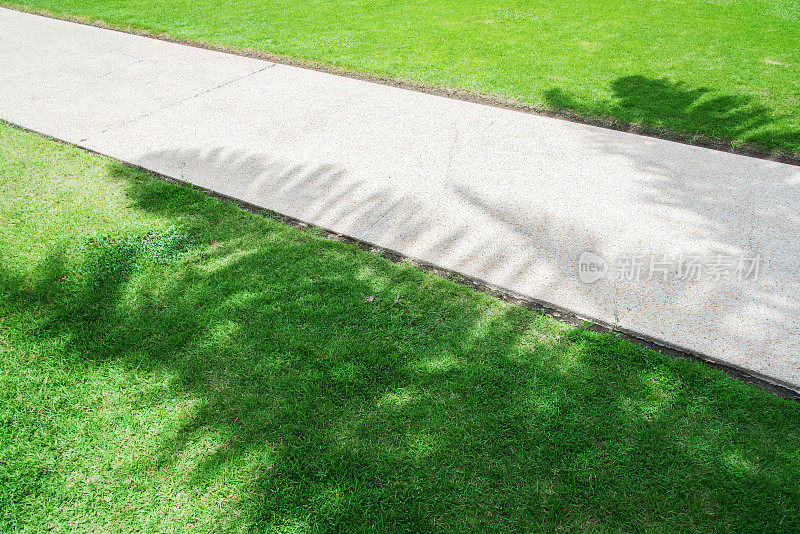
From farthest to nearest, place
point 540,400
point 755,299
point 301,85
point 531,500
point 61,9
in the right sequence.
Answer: point 61,9 → point 301,85 → point 755,299 → point 540,400 → point 531,500

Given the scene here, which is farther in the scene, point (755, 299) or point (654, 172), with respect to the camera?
point (654, 172)

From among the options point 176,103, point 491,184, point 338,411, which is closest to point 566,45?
point 491,184

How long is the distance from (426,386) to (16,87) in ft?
24.0

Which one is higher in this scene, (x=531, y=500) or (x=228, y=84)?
(x=228, y=84)

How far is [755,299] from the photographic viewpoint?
10.9ft

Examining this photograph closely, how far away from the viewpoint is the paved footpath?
337cm

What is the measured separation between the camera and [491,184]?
4578 millimetres

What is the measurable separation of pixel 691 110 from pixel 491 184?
2694 millimetres

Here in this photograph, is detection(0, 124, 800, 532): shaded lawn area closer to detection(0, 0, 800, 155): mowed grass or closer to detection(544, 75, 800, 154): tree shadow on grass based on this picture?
detection(544, 75, 800, 154): tree shadow on grass

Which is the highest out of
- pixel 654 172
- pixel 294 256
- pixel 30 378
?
pixel 654 172

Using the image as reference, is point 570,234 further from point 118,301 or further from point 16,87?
point 16,87

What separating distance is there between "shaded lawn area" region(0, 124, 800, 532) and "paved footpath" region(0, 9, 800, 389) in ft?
1.32

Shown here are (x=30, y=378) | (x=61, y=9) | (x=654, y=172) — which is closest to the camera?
(x=30, y=378)

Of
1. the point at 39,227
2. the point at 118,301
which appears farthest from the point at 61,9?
the point at 118,301
